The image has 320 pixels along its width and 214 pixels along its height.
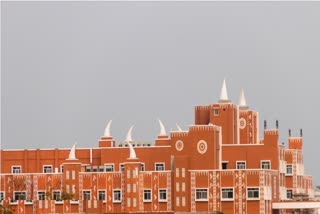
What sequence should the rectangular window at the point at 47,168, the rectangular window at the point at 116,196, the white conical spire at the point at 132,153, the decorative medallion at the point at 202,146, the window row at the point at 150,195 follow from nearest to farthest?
the decorative medallion at the point at 202,146 < the window row at the point at 150,195 < the white conical spire at the point at 132,153 < the rectangular window at the point at 116,196 < the rectangular window at the point at 47,168

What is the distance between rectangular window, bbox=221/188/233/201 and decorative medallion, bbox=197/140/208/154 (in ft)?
13.9

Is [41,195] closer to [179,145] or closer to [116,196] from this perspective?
[116,196]

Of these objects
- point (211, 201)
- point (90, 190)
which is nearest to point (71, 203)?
point (90, 190)

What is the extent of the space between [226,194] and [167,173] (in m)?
6.34

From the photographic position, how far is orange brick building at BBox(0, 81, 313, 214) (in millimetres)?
123062

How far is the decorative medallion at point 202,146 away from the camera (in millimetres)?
124438

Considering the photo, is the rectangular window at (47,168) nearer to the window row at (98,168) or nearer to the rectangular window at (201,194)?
the window row at (98,168)

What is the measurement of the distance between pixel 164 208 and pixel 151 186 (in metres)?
2.44

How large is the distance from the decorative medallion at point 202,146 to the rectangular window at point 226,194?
13.9 ft

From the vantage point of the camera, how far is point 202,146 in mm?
124625

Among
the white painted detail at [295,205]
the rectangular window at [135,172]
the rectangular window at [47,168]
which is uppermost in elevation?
the rectangular window at [47,168]

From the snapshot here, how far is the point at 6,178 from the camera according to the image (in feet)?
428

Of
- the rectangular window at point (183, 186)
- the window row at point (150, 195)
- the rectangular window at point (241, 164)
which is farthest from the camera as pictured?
the rectangular window at point (241, 164)

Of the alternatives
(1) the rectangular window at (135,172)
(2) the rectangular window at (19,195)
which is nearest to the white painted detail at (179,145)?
(1) the rectangular window at (135,172)
